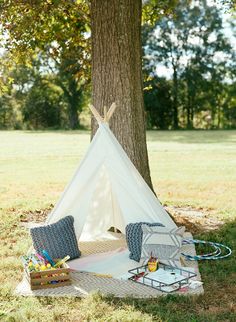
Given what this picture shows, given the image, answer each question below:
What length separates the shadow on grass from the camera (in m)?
4.15

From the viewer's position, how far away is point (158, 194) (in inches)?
416

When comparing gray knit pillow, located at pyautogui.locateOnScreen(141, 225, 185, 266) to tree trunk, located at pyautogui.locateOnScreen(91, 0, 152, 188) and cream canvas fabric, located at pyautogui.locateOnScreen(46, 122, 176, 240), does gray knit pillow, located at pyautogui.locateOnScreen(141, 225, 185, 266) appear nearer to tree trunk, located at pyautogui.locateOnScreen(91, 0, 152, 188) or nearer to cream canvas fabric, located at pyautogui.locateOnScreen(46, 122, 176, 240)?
cream canvas fabric, located at pyautogui.locateOnScreen(46, 122, 176, 240)

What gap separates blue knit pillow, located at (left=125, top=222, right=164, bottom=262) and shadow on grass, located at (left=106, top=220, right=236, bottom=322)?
0.73m

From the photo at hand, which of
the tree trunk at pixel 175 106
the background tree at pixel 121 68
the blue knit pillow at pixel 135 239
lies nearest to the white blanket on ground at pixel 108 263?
the blue knit pillow at pixel 135 239

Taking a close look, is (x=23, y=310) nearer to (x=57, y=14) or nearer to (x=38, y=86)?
(x=57, y=14)

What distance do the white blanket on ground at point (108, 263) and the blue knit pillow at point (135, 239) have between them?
80mm

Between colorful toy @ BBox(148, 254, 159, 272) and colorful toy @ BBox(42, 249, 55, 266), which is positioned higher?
colorful toy @ BBox(42, 249, 55, 266)

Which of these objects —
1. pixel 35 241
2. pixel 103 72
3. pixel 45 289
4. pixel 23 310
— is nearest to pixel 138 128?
pixel 103 72

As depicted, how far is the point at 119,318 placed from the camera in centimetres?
410

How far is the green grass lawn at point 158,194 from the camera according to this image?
4242mm

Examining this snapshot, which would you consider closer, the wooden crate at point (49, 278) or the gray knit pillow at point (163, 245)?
the wooden crate at point (49, 278)

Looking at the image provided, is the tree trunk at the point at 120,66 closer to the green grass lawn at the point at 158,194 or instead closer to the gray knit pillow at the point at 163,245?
the green grass lawn at the point at 158,194

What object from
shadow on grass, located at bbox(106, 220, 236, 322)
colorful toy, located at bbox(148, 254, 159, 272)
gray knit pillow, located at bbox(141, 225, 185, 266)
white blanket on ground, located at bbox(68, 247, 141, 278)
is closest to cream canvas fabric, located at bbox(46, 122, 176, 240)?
white blanket on ground, located at bbox(68, 247, 141, 278)

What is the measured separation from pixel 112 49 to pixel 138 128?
120 cm
